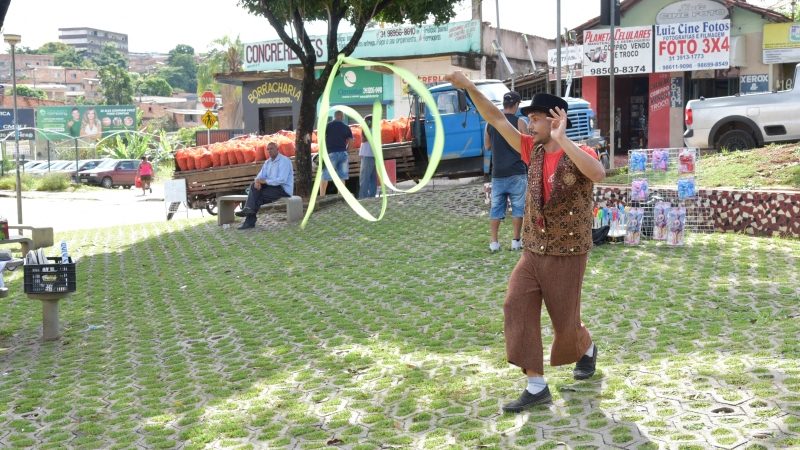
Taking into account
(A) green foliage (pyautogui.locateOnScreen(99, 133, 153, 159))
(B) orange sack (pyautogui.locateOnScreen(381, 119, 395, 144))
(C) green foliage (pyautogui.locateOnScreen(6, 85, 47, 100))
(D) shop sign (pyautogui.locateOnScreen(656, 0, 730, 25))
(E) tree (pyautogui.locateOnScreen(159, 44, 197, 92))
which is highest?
(E) tree (pyautogui.locateOnScreen(159, 44, 197, 92))

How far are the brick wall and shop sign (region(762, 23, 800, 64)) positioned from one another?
14905 millimetres

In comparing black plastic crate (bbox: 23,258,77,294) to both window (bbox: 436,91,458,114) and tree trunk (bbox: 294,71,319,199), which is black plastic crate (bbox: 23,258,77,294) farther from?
window (bbox: 436,91,458,114)

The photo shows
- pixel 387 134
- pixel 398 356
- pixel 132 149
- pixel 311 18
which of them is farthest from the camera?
pixel 132 149

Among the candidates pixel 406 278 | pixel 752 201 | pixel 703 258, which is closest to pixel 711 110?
pixel 752 201

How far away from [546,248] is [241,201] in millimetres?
11962

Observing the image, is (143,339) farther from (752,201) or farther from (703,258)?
(752,201)

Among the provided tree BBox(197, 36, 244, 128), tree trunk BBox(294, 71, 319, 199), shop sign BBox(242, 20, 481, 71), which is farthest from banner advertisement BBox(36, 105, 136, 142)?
tree trunk BBox(294, 71, 319, 199)

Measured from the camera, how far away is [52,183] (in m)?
38.4

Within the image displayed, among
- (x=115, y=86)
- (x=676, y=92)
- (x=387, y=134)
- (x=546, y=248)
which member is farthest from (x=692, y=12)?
(x=115, y=86)

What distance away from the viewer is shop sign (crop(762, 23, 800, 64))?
25.4 meters

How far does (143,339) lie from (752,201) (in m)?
7.52

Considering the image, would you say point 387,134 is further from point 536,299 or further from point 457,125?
point 536,299

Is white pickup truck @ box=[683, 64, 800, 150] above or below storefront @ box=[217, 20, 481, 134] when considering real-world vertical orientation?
below

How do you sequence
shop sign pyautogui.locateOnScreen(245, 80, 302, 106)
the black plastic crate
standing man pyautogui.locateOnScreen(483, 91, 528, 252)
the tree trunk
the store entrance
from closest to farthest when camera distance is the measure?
the black plastic crate
standing man pyautogui.locateOnScreen(483, 91, 528, 252)
the tree trunk
shop sign pyautogui.locateOnScreen(245, 80, 302, 106)
the store entrance
